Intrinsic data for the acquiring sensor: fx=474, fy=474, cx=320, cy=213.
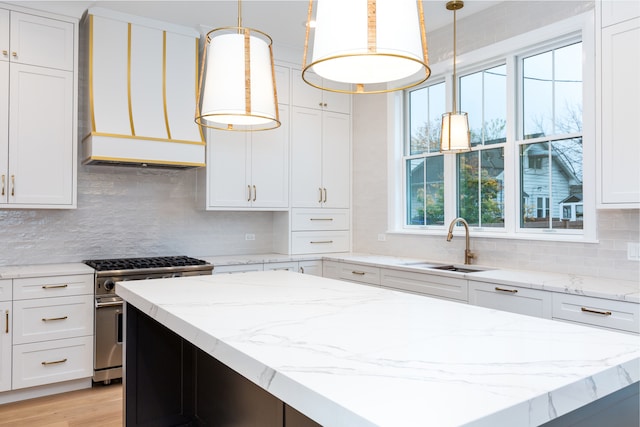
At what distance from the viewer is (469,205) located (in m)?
4.10

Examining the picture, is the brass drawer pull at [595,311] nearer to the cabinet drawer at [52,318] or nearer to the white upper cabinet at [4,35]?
the cabinet drawer at [52,318]

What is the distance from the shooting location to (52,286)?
3410 millimetres

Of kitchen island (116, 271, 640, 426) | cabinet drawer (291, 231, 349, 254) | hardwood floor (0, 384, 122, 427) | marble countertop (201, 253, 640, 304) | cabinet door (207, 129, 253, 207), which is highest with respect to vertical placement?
cabinet door (207, 129, 253, 207)

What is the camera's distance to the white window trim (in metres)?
3.16

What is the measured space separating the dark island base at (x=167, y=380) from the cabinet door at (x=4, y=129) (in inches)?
73.2

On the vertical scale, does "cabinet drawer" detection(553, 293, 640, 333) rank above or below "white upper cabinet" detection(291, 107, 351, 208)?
below

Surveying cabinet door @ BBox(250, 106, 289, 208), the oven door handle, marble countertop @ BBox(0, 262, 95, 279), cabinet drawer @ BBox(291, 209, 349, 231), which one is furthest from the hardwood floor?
cabinet drawer @ BBox(291, 209, 349, 231)

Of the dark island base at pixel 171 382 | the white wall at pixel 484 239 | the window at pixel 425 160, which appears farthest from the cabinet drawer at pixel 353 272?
the dark island base at pixel 171 382

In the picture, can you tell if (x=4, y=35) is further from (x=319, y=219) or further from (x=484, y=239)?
(x=484, y=239)

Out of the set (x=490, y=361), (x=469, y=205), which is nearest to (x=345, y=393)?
(x=490, y=361)

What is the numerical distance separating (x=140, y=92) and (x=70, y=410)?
96.8 inches

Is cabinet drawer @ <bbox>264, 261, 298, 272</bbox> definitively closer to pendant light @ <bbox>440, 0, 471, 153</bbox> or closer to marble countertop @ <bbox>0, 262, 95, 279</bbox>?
marble countertop @ <bbox>0, 262, 95, 279</bbox>

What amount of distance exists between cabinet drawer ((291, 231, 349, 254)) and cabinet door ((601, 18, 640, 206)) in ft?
9.04

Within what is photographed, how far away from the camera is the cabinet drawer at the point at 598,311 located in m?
2.41
